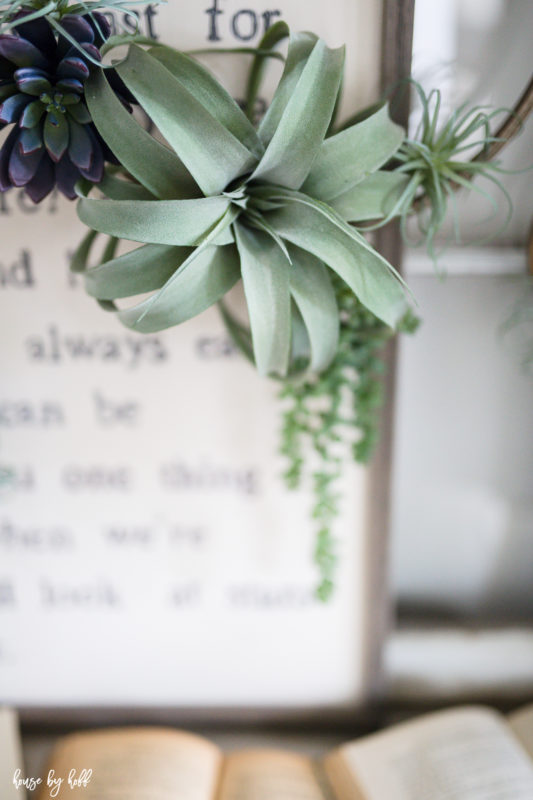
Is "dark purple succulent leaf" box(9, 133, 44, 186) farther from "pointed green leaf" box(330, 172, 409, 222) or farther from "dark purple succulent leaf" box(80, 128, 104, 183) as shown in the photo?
"pointed green leaf" box(330, 172, 409, 222)

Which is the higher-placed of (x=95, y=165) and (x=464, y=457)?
(x=95, y=165)

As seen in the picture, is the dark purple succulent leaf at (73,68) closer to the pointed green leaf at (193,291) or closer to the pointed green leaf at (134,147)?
the pointed green leaf at (134,147)

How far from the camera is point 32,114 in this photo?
472 mm

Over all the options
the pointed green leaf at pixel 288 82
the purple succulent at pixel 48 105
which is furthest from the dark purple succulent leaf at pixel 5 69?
the pointed green leaf at pixel 288 82

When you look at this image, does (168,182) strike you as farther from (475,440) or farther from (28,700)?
(28,700)

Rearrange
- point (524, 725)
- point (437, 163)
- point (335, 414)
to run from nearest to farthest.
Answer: point (437, 163) → point (335, 414) → point (524, 725)

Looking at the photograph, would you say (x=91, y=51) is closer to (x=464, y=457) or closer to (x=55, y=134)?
(x=55, y=134)

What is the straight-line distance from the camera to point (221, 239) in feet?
1.58

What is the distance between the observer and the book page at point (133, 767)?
688 millimetres

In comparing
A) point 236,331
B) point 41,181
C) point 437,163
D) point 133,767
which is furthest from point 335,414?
point 133,767

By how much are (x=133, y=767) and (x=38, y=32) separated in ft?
2.61

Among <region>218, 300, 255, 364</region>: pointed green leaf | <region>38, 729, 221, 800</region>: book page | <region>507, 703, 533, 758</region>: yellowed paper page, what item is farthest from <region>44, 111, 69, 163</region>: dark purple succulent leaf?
<region>507, 703, 533, 758</region>: yellowed paper page

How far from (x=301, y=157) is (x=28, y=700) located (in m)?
0.84

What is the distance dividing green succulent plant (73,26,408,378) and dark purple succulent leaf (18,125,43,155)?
2.1 inches
